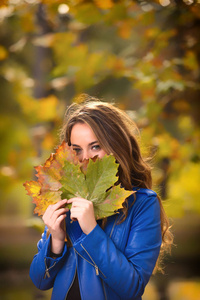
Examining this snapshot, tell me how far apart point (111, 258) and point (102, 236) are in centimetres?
8

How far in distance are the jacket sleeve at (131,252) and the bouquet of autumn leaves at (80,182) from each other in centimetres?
10

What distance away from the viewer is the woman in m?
1.19

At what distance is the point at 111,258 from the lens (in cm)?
118

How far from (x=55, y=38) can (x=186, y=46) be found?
130 cm

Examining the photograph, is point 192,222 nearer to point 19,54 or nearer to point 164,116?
point 164,116

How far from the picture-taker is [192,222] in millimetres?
4371

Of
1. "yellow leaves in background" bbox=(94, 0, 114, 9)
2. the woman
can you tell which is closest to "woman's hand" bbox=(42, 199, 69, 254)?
the woman

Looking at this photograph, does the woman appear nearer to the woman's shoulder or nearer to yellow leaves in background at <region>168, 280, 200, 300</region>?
the woman's shoulder

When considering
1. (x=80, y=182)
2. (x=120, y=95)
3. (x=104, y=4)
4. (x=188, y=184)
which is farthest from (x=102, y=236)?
(x=120, y=95)

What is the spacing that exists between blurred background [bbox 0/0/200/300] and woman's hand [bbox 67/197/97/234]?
1.27m

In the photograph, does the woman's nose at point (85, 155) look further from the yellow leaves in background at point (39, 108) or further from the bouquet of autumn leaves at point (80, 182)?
the yellow leaves in background at point (39, 108)

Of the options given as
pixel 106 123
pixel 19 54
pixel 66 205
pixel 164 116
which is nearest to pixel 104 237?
pixel 66 205

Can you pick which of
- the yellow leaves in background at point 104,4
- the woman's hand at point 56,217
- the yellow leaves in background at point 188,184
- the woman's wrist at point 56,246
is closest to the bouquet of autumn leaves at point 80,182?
the woman's hand at point 56,217

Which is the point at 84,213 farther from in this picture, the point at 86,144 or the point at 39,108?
the point at 39,108
